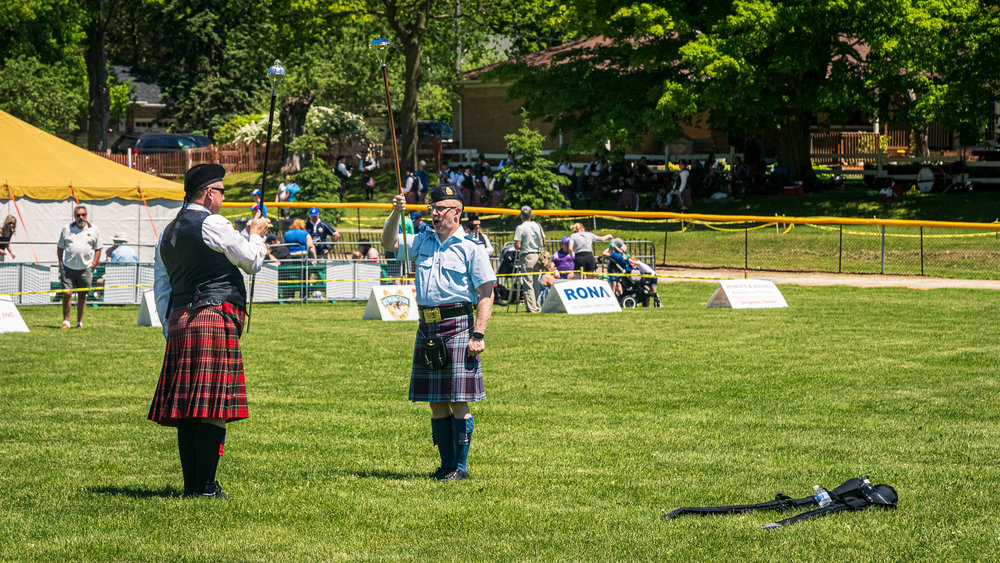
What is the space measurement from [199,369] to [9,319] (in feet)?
37.4

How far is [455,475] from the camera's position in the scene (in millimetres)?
7465

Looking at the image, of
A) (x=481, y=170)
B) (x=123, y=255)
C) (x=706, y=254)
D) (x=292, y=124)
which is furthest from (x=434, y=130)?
(x=123, y=255)

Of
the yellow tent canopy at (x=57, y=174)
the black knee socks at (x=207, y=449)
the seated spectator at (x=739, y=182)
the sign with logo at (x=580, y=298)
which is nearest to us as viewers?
the black knee socks at (x=207, y=449)

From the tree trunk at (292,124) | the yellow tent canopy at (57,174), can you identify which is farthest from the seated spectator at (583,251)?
the tree trunk at (292,124)

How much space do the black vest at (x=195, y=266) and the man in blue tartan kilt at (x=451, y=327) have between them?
1.28 metres

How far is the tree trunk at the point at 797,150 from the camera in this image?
3597 cm

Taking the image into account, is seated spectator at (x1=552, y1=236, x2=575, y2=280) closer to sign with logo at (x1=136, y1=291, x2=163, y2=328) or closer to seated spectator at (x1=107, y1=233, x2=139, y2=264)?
sign with logo at (x1=136, y1=291, x2=163, y2=328)

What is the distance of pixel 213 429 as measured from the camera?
6.64 metres

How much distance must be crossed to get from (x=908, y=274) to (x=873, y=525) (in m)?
19.7

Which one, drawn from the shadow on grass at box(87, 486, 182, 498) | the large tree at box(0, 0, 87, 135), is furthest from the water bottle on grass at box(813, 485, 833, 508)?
the large tree at box(0, 0, 87, 135)

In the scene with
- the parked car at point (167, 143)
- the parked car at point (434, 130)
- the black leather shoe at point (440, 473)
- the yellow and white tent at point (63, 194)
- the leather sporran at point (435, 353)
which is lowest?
the black leather shoe at point (440, 473)

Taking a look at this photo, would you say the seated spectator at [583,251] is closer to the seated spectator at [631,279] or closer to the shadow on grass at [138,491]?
the seated spectator at [631,279]

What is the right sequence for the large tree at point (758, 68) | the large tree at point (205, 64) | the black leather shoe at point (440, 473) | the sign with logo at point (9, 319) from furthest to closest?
the large tree at point (205, 64)
the large tree at point (758, 68)
the sign with logo at point (9, 319)
the black leather shoe at point (440, 473)

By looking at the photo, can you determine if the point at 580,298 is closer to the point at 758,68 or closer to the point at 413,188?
the point at 758,68
